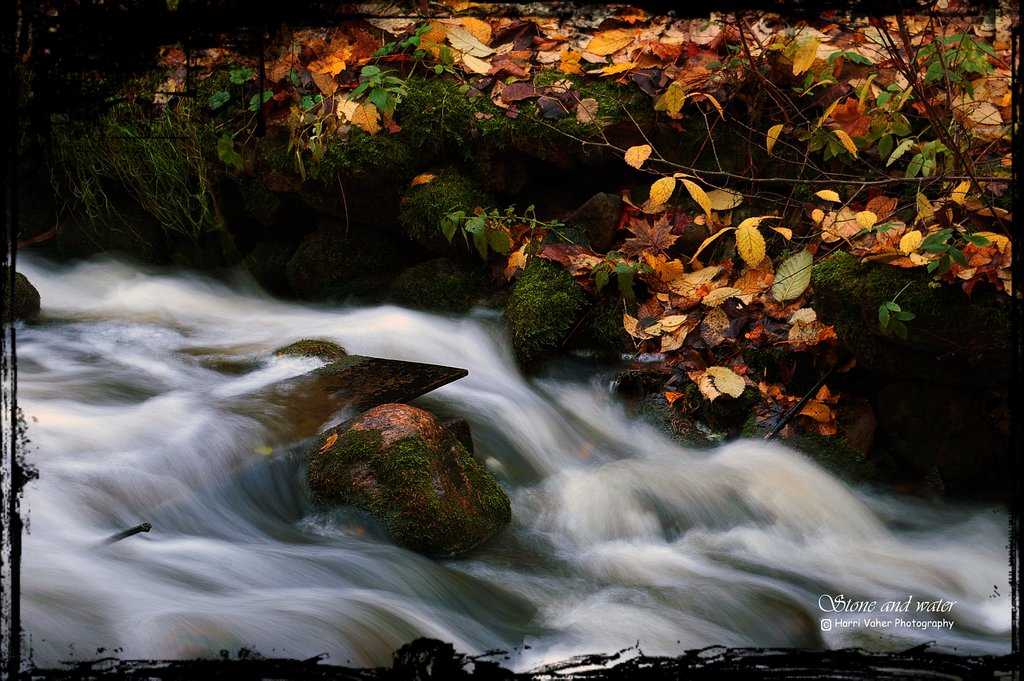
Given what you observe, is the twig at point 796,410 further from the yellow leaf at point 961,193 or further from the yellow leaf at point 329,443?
the yellow leaf at point 329,443

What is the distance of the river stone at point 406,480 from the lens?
8.84ft

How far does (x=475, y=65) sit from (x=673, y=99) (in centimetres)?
105

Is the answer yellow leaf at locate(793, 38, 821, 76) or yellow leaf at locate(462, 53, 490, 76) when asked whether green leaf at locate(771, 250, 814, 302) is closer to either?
yellow leaf at locate(793, 38, 821, 76)

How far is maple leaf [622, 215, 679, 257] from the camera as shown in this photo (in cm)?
402

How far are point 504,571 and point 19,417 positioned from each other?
1467 mm

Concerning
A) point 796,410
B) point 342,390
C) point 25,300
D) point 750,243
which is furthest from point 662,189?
point 25,300

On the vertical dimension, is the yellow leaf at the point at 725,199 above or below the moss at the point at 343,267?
above

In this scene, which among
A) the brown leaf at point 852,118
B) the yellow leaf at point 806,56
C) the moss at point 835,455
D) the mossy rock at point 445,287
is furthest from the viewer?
the mossy rock at point 445,287

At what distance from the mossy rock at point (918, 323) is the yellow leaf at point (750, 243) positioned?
245 millimetres

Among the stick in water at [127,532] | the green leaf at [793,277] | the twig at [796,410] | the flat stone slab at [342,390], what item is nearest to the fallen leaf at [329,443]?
the flat stone slab at [342,390]

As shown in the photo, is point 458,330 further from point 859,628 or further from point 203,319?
point 859,628

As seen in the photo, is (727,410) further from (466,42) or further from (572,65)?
(466,42)

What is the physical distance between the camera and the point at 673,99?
3971 millimetres

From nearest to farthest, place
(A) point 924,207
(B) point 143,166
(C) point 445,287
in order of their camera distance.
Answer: (A) point 924,207 → (C) point 445,287 → (B) point 143,166
